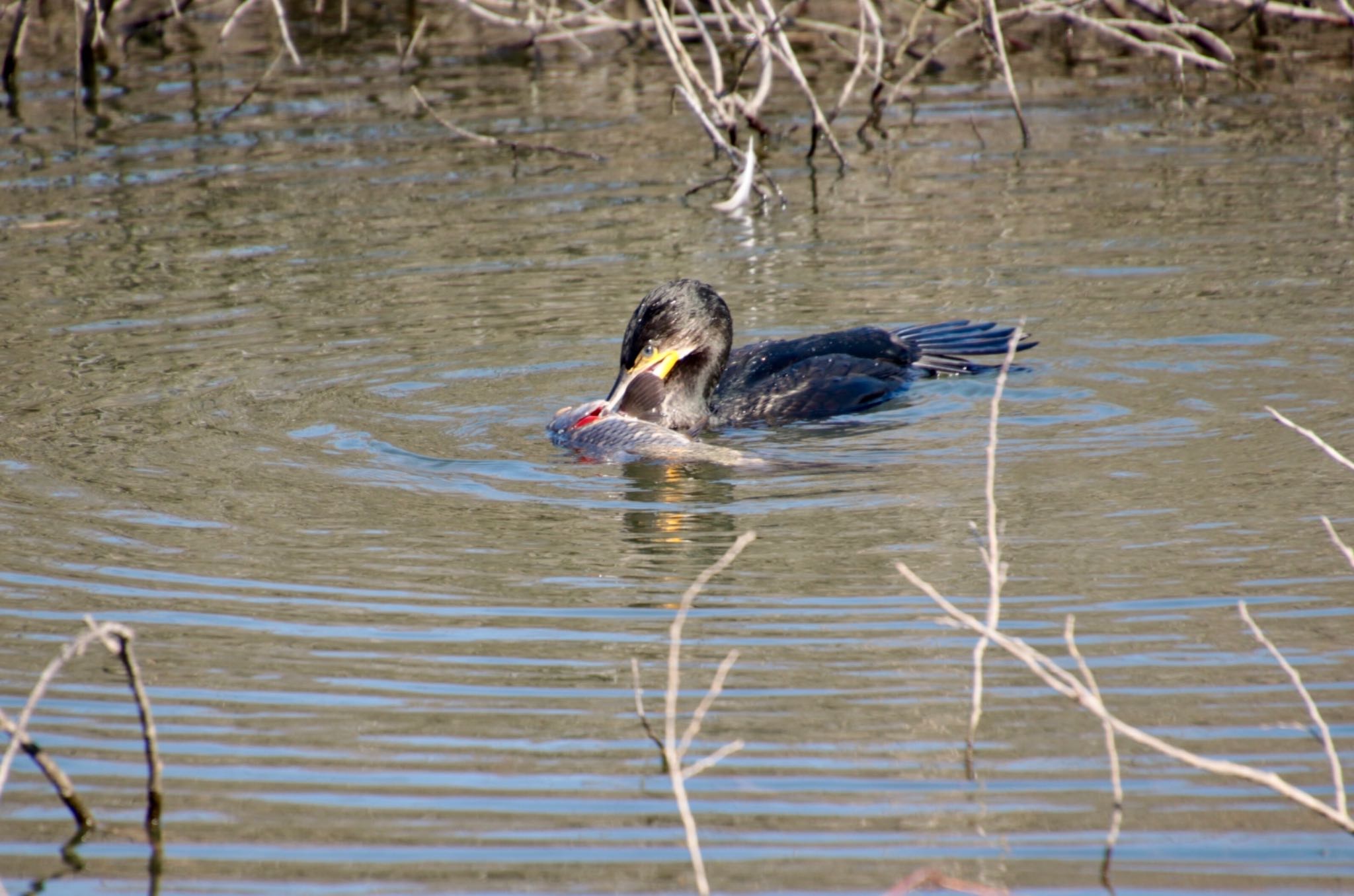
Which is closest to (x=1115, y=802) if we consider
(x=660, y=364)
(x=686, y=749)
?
(x=686, y=749)

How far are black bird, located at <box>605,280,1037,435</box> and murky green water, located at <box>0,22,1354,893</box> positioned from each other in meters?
0.18

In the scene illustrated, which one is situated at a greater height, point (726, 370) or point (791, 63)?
point (791, 63)

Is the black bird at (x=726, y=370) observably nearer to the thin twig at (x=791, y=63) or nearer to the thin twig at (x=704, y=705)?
the thin twig at (x=704, y=705)

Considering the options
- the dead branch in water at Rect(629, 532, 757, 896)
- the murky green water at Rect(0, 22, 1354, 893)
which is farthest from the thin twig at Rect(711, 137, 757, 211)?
the dead branch in water at Rect(629, 532, 757, 896)

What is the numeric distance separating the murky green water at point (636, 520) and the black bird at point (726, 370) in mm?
176

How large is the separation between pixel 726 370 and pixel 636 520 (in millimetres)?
1911

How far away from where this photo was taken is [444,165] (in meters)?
12.9

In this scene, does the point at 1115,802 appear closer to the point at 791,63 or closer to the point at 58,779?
the point at 58,779

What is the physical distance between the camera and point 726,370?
26.9 feet

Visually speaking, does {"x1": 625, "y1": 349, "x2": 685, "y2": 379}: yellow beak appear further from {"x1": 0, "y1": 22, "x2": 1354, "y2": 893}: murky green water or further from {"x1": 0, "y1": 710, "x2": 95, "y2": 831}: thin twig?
{"x1": 0, "y1": 710, "x2": 95, "y2": 831}: thin twig

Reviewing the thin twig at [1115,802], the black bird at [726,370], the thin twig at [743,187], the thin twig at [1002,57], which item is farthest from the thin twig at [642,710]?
the thin twig at [1002,57]

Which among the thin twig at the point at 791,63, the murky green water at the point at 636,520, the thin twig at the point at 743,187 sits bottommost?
the murky green water at the point at 636,520

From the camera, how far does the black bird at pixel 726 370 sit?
7629mm

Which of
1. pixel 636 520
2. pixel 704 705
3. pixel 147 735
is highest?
pixel 704 705
